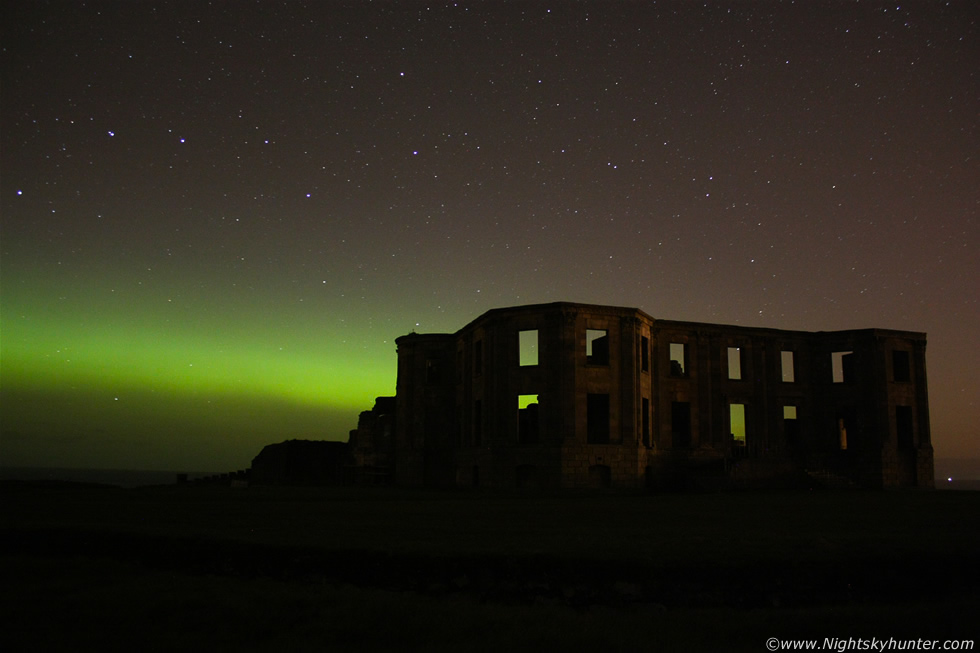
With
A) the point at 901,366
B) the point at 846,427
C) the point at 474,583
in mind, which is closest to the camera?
the point at 474,583

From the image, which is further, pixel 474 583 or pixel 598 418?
pixel 598 418

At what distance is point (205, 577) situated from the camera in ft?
39.3

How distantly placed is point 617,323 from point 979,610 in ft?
87.4

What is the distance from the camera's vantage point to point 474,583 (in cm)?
1122

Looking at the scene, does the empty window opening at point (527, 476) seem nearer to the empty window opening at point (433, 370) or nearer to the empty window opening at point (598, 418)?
the empty window opening at point (598, 418)

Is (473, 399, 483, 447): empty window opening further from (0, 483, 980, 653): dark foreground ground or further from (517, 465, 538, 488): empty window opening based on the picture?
(0, 483, 980, 653): dark foreground ground

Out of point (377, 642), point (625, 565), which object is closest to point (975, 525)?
point (625, 565)

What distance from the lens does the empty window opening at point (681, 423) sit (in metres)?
40.4

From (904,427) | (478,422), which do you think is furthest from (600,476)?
(904,427)

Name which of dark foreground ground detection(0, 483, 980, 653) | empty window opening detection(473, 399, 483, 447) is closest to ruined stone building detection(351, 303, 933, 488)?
empty window opening detection(473, 399, 483, 447)

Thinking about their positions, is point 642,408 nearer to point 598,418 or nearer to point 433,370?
point 598,418

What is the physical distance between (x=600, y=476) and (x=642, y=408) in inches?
182

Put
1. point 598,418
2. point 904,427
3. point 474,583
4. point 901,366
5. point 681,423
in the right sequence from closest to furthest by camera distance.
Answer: point 474,583 < point 598,418 < point 681,423 < point 904,427 < point 901,366

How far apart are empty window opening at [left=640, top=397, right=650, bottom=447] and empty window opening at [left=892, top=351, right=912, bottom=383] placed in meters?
14.6
